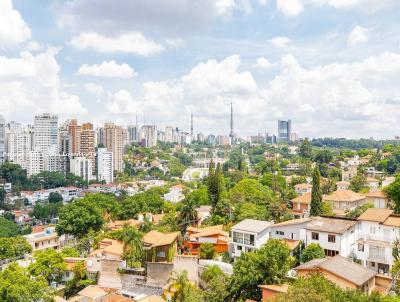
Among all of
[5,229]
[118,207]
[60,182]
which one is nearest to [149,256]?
[118,207]

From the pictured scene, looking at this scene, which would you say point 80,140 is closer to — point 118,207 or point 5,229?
point 5,229

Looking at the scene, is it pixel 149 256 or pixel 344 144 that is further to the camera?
pixel 344 144

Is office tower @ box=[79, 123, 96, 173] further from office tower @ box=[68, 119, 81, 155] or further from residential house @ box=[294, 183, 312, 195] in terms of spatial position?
residential house @ box=[294, 183, 312, 195]

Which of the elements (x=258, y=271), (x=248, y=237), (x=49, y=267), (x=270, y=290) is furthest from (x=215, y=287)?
(x=49, y=267)

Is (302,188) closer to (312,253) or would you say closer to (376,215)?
(376,215)

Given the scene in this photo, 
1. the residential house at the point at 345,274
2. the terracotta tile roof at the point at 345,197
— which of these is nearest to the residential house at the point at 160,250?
the residential house at the point at 345,274

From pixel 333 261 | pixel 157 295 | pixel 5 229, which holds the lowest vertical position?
pixel 5 229
